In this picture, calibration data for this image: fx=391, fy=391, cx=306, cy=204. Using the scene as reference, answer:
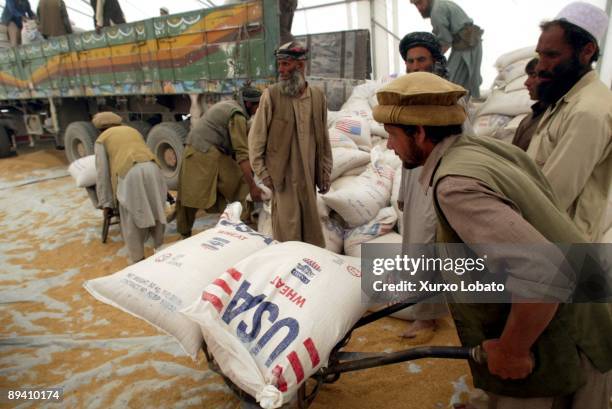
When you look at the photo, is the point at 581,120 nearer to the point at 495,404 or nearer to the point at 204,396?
the point at 495,404

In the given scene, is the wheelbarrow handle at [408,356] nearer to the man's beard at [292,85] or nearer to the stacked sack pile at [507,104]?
the man's beard at [292,85]

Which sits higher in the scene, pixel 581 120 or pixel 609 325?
pixel 581 120

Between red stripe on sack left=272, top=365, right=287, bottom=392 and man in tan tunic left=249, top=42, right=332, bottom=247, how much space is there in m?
1.61

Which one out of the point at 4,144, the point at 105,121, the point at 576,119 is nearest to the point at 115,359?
the point at 105,121

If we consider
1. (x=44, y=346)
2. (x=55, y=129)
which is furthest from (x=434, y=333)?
(x=55, y=129)

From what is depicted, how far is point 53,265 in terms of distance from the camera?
11.9ft

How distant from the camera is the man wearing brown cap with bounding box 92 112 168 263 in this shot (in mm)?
3232

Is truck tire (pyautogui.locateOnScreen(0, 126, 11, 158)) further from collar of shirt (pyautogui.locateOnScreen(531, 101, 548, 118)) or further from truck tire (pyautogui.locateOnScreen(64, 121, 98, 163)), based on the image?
collar of shirt (pyautogui.locateOnScreen(531, 101, 548, 118))

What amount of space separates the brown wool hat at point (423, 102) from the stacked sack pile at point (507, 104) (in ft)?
8.13

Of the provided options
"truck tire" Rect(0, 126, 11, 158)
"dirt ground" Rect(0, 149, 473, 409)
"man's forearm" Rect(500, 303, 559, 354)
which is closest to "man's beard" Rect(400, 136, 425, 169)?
"man's forearm" Rect(500, 303, 559, 354)

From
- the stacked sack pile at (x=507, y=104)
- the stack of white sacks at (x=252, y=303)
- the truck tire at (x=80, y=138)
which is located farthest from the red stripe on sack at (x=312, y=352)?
the truck tire at (x=80, y=138)

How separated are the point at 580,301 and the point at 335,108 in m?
4.70

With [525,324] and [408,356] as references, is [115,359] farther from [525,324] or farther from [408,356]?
[525,324]

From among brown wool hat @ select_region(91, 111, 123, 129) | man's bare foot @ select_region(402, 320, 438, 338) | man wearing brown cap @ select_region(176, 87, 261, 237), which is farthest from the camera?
brown wool hat @ select_region(91, 111, 123, 129)
